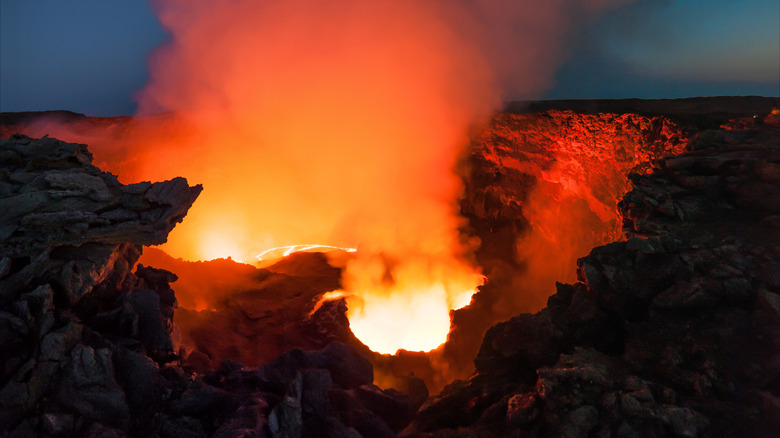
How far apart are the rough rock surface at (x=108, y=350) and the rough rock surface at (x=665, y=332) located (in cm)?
205

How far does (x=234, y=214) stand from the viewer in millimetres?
21750

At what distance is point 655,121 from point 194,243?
66.2ft

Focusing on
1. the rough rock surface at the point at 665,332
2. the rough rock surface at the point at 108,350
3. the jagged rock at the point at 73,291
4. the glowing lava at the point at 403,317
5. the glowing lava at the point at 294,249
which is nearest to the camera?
the rough rock surface at the point at 665,332

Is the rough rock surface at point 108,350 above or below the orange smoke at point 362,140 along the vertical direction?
below

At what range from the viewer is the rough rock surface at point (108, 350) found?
6340 millimetres

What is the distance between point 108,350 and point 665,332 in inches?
383

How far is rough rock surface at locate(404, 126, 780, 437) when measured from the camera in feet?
20.0

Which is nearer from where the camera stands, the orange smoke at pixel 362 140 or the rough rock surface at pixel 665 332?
the rough rock surface at pixel 665 332

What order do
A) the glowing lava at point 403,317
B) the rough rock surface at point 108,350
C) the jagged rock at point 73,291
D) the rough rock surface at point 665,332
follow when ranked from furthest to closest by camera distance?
the glowing lava at point 403,317 → the rough rock surface at point 108,350 → the jagged rock at point 73,291 → the rough rock surface at point 665,332

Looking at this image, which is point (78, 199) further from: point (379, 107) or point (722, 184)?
point (722, 184)

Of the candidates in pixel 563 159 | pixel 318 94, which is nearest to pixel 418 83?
pixel 318 94

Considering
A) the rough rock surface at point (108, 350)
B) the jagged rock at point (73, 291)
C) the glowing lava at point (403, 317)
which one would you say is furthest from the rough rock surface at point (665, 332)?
the glowing lava at point (403, 317)

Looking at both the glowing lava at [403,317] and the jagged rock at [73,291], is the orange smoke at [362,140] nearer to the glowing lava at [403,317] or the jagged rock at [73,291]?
the glowing lava at [403,317]

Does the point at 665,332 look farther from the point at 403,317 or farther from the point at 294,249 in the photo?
the point at 294,249
